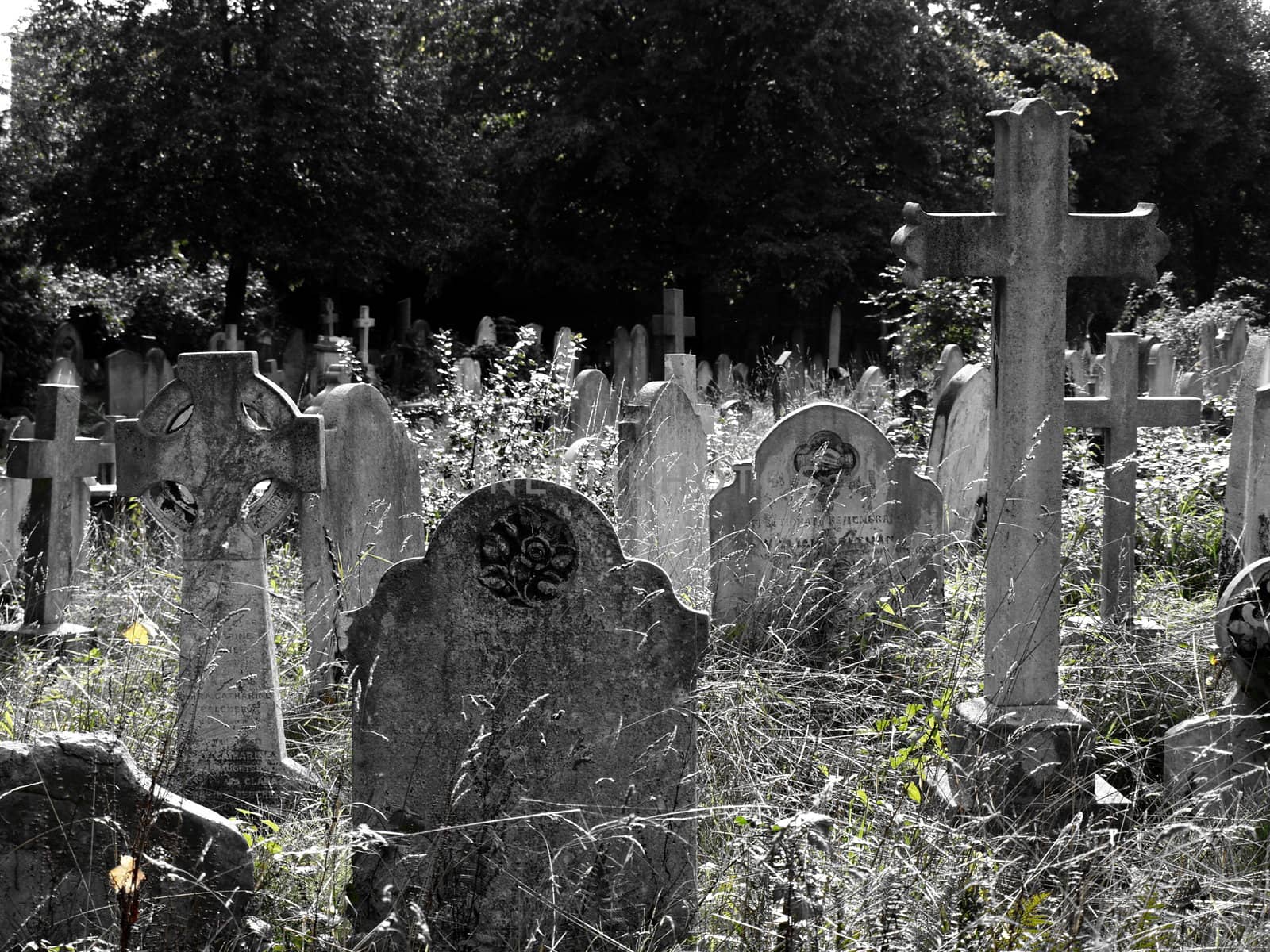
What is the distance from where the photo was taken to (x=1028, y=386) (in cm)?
379

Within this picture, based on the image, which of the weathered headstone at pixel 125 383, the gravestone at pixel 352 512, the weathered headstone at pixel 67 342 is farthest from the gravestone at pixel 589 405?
the weathered headstone at pixel 67 342

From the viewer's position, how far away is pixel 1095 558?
6430mm

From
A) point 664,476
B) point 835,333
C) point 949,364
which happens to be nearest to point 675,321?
point 949,364

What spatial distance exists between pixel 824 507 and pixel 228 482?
2.83 m

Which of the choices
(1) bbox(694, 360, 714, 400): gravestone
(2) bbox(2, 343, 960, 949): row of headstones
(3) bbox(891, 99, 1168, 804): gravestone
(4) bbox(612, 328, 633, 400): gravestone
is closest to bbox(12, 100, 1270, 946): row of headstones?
(2) bbox(2, 343, 960, 949): row of headstones

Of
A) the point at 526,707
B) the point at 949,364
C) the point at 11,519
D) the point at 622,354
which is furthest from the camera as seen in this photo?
the point at 622,354

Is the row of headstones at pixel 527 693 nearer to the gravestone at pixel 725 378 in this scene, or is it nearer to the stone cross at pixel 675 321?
the gravestone at pixel 725 378

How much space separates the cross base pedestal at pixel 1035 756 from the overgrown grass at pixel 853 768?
0.24ft

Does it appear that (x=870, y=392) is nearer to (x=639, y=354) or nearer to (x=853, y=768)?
(x=639, y=354)

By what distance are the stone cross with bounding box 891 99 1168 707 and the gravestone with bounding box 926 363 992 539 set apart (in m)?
3.57

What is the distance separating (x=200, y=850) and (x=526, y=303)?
24294 mm

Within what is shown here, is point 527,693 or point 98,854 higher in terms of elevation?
point 527,693

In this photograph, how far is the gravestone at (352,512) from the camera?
5.36 m

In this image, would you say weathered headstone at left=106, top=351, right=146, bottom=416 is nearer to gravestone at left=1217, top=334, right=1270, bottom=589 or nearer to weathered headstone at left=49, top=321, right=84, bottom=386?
weathered headstone at left=49, top=321, right=84, bottom=386
